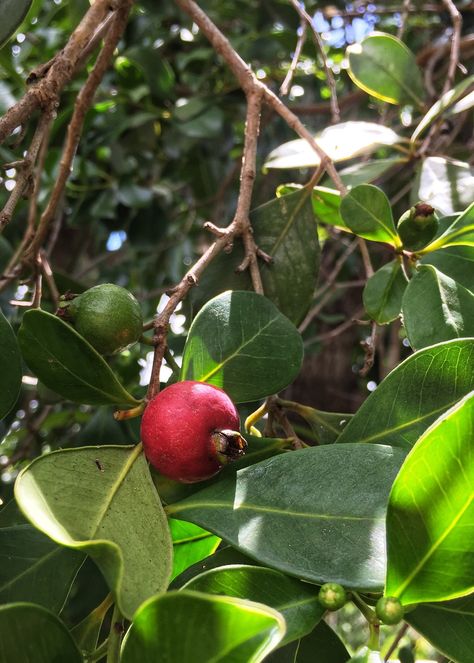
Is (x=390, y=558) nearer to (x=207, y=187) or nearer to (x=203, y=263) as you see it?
(x=203, y=263)

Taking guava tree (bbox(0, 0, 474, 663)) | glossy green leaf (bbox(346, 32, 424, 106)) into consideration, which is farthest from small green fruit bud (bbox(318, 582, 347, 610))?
glossy green leaf (bbox(346, 32, 424, 106))

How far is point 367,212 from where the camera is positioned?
0.91m

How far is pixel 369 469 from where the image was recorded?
0.63 meters

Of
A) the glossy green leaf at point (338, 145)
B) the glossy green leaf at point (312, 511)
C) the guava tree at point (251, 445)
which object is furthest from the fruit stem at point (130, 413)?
the glossy green leaf at point (338, 145)

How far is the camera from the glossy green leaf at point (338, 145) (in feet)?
3.98

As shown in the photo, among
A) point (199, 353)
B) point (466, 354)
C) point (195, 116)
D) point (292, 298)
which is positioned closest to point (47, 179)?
point (195, 116)

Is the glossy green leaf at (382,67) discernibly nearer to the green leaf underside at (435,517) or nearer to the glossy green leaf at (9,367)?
the glossy green leaf at (9,367)

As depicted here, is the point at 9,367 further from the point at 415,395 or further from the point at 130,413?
the point at 415,395

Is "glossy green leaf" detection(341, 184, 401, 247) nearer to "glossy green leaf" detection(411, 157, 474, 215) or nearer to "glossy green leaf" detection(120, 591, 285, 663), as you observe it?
"glossy green leaf" detection(411, 157, 474, 215)

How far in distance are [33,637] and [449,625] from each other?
34 centimetres

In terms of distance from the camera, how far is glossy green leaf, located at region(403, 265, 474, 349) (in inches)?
31.3

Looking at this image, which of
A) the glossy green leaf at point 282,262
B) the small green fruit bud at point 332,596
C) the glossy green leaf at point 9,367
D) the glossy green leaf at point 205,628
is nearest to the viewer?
the glossy green leaf at point 205,628

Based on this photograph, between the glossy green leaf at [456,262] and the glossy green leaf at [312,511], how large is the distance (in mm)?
348

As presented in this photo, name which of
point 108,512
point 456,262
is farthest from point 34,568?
point 456,262
